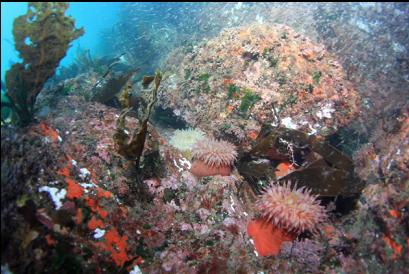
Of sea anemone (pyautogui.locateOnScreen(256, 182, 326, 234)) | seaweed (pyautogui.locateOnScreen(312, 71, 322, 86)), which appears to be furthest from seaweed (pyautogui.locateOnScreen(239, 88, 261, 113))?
sea anemone (pyautogui.locateOnScreen(256, 182, 326, 234))

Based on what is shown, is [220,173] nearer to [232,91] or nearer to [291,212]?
[291,212]

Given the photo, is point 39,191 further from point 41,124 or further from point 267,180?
point 267,180

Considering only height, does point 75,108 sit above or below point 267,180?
above

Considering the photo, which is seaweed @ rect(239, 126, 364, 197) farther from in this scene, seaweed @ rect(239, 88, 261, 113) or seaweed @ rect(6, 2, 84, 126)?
seaweed @ rect(6, 2, 84, 126)

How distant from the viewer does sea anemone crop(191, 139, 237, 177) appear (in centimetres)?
465

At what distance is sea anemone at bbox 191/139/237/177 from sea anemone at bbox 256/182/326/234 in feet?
2.91

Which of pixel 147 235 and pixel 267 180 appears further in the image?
pixel 267 180

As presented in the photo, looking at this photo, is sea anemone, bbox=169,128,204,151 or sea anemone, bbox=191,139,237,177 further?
sea anemone, bbox=169,128,204,151

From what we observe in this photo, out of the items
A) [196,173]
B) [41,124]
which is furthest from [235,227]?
[41,124]

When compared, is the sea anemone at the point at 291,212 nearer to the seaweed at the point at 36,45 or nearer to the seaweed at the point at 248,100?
the seaweed at the point at 248,100

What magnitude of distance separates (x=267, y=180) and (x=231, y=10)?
12318 millimetres

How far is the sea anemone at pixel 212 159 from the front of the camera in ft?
15.3

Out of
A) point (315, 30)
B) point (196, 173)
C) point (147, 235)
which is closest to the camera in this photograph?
point (147, 235)

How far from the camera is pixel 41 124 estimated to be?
3703mm
